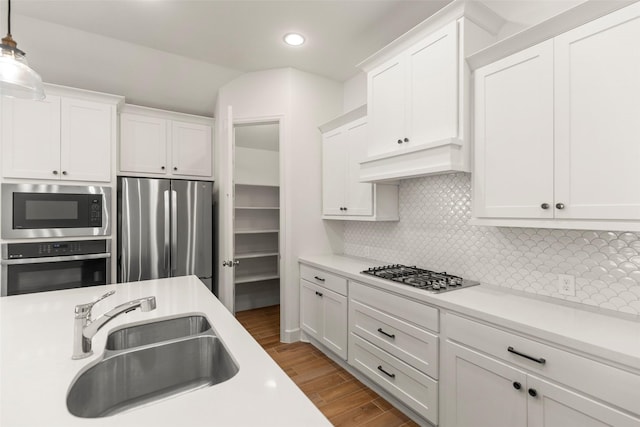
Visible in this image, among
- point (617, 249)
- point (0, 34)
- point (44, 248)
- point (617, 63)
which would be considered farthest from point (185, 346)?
point (0, 34)

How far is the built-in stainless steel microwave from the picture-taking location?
2584 mm

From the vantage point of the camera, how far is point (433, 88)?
200cm

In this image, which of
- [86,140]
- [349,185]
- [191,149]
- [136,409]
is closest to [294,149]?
[349,185]

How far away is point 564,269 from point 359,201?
1.61 meters

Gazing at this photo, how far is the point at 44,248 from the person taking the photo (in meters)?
2.68

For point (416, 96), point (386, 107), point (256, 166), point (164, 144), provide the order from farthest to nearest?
point (256, 166) < point (164, 144) < point (386, 107) < point (416, 96)

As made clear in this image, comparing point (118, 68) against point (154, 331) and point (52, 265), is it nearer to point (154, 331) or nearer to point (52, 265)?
point (52, 265)

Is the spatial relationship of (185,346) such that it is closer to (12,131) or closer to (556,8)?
(556,8)

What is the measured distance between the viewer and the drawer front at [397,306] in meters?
1.81

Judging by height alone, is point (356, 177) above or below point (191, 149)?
below

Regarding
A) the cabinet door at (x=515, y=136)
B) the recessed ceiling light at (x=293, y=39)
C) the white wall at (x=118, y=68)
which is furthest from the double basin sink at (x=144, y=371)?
the white wall at (x=118, y=68)

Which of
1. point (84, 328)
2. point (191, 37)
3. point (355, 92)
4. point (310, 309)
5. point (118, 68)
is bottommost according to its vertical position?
point (310, 309)

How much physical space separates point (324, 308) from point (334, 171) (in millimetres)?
1391

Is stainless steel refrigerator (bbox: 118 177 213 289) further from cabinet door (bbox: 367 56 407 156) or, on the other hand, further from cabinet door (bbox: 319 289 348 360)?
cabinet door (bbox: 367 56 407 156)
